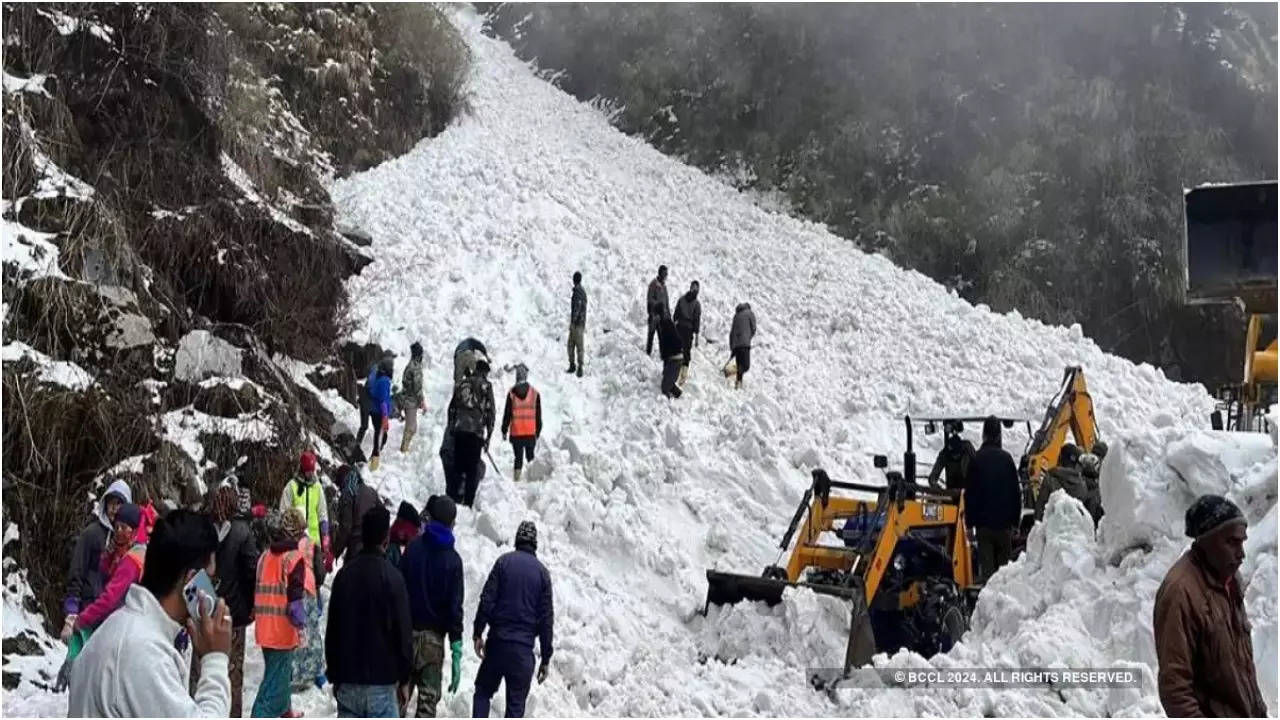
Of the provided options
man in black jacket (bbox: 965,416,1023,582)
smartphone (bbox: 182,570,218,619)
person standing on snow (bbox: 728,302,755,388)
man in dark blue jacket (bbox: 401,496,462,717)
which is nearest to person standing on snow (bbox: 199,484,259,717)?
man in dark blue jacket (bbox: 401,496,462,717)

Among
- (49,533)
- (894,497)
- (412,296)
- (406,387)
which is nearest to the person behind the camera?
(49,533)

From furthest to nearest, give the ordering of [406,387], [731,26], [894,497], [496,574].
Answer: [731,26], [406,387], [894,497], [496,574]

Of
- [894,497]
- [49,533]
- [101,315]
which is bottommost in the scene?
[49,533]

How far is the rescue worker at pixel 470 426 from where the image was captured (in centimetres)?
1027

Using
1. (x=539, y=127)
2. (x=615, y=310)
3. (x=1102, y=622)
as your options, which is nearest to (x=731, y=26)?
(x=539, y=127)

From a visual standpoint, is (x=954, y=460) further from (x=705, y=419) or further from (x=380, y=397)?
(x=380, y=397)

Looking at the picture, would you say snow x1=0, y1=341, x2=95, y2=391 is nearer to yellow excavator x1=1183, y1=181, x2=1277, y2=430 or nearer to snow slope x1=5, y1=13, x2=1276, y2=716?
snow slope x1=5, y1=13, x2=1276, y2=716

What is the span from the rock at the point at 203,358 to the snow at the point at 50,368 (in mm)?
1016

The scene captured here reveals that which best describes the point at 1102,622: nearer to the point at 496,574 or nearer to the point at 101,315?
the point at 496,574

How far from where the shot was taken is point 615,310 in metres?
16.5

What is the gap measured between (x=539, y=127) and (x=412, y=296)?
516 inches

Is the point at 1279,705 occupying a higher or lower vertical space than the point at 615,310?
lower

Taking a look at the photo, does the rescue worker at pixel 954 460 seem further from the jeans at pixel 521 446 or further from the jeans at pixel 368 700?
the jeans at pixel 368 700

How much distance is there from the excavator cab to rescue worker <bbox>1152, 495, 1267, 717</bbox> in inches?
176
